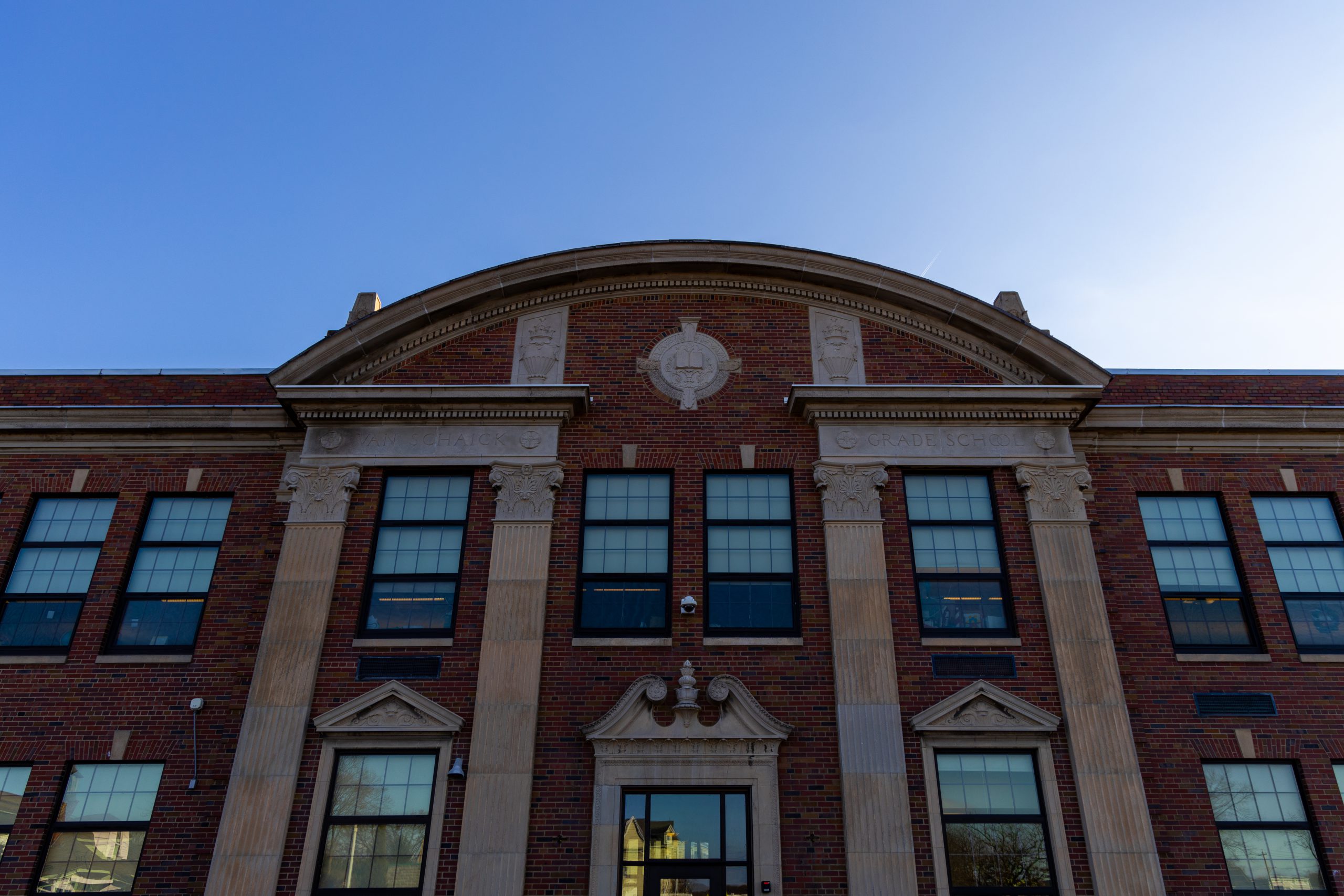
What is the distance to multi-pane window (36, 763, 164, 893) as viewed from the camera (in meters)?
12.1

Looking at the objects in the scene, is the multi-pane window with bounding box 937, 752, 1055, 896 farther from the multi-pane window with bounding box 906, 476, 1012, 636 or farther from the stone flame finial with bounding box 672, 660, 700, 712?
the stone flame finial with bounding box 672, 660, 700, 712

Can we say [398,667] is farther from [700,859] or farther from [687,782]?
[700,859]

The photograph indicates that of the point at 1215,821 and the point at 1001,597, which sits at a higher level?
the point at 1001,597

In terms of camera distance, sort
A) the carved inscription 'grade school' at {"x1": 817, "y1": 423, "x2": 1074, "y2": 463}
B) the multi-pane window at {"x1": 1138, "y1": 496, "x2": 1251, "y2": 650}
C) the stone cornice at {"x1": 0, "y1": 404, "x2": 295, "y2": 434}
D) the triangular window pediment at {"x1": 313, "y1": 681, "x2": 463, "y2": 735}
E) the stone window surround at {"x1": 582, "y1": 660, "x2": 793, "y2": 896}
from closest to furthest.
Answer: the stone window surround at {"x1": 582, "y1": 660, "x2": 793, "y2": 896}, the triangular window pediment at {"x1": 313, "y1": 681, "x2": 463, "y2": 735}, the multi-pane window at {"x1": 1138, "y1": 496, "x2": 1251, "y2": 650}, the carved inscription 'grade school' at {"x1": 817, "y1": 423, "x2": 1074, "y2": 463}, the stone cornice at {"x1": 0, "y1": 404, "x2": 295, "y2": 434}

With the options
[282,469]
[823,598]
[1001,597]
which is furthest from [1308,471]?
[282,469]

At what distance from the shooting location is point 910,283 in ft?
50.6

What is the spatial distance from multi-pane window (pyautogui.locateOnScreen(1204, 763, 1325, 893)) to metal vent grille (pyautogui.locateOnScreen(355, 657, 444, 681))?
10.5 metres

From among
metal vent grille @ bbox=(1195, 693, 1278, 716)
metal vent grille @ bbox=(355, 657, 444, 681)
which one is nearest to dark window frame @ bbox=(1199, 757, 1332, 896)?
metal vent grille @ bbox=(1195, 693, 1278, 716)

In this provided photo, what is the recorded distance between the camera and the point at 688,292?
16.1 meters

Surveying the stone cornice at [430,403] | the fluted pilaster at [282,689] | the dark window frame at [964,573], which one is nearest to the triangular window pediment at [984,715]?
the dark window frame at [964,573]

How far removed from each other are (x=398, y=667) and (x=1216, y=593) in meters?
11.8

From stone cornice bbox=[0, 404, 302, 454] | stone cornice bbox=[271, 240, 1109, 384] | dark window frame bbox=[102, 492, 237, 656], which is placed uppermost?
stone cornice bbox=[271, 240, 1109, 384]

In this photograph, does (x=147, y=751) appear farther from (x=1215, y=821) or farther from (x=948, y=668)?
(x=1215, y=821)

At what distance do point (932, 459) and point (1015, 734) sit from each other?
4127 millimetres
